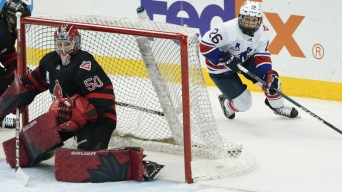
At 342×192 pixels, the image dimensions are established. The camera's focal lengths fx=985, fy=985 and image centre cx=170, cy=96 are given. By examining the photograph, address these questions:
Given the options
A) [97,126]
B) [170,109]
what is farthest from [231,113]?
[97,126]

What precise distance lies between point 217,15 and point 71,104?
2.71 metres

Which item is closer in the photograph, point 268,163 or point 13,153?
point 13,153

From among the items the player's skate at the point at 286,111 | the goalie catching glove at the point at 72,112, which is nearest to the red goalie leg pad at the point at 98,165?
the goalie catching glove at the point at 72,112

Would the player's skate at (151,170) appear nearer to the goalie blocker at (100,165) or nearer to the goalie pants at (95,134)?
the goalie blocker at (100,165)

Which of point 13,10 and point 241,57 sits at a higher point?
point 13,10

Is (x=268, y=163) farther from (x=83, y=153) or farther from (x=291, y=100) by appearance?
(x=83, y=153)

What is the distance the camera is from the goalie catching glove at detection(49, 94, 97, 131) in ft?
16.3

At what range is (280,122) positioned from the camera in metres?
6.64

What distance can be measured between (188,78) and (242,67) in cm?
138

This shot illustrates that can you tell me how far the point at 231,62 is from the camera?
6.20 meters

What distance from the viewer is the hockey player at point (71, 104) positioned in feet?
16.4

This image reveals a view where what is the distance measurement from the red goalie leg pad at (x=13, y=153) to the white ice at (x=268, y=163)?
0.18 feet

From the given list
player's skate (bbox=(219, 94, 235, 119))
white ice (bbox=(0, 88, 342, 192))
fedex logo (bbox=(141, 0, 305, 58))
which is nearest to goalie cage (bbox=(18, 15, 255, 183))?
white ice (bbox=(0, 88, 342, 192))

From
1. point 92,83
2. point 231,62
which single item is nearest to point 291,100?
point 231,62
